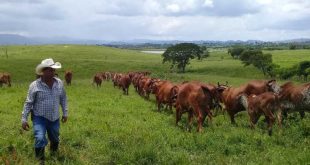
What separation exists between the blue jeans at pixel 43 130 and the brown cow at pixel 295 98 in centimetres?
907

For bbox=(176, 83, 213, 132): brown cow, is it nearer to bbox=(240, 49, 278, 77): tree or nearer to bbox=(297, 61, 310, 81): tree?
bbox=(297, 61, 310, 81): tree

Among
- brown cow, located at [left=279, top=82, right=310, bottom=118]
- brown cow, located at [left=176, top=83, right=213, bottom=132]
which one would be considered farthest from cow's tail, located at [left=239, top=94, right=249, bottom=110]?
brown cow, located at [left=176, top=83, right=213, bottom=132]

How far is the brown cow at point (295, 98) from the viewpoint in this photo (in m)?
15.2

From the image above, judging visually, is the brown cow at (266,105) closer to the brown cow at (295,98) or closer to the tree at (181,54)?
the brown cow at (295,98)

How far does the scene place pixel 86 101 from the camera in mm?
22562

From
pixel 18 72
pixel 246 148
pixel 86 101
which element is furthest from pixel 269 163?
pixel 18 72

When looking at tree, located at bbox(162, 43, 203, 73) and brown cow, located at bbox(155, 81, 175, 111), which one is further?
tree, located at bbox(162, 43, 203, 73)

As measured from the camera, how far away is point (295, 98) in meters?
15.6

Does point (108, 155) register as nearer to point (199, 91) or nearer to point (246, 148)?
point (246, 148)

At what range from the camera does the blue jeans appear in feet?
30.7

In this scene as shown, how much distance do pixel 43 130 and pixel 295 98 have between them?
9565 mm

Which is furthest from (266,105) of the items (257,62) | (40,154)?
(257,62)

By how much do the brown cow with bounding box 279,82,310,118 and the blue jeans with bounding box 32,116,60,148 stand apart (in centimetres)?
907

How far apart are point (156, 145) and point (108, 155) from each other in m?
1.36
